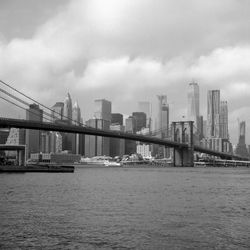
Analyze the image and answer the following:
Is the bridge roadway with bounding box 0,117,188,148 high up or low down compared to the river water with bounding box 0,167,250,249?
up

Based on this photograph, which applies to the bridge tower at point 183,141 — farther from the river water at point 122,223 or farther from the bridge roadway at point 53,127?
the river water at point 122,223

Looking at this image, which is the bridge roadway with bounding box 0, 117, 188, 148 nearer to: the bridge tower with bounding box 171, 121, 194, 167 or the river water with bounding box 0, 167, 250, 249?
the bridge tower with bounding box 171, 121, 194, 167

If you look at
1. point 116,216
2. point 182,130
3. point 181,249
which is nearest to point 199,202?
point 116,216

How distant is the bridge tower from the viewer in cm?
Answer: 14200

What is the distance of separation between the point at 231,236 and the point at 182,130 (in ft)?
481

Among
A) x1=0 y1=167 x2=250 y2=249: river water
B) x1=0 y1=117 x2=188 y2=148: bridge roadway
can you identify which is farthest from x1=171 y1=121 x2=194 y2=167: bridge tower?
x1=0 y1=167 x2=250 y2=249: river water

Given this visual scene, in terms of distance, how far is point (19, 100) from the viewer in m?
95.1

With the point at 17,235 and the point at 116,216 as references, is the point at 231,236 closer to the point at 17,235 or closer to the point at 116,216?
the point at 116,216

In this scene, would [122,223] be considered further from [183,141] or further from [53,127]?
[183,141]

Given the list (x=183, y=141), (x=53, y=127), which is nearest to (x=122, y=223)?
(x=53, y=127)

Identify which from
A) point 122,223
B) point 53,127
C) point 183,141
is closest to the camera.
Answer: point 122,223

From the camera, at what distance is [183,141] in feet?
515

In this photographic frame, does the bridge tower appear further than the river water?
Yes

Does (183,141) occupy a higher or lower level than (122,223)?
higher
